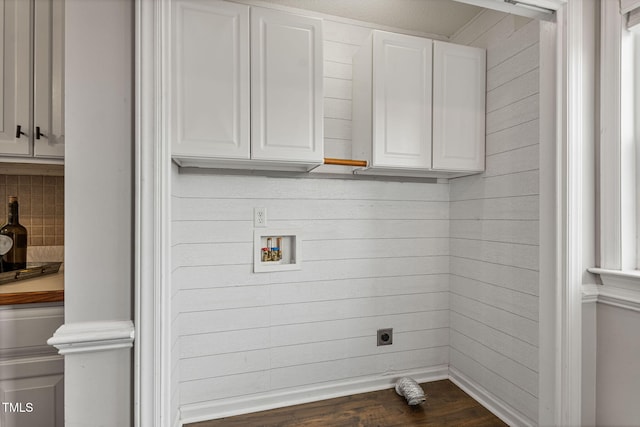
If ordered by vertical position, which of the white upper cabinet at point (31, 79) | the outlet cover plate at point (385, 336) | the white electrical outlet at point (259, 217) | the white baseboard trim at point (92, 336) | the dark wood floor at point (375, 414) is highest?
→ the white upper cabinet at point (31, 79)

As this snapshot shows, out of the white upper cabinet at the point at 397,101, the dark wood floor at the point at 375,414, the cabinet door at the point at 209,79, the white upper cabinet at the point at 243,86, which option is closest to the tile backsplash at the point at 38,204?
the white upper cabinet at the point at 243,86

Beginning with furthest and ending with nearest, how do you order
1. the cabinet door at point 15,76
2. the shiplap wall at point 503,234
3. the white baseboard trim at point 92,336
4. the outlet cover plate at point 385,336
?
the outlet cover plate at point 385,336 < the shiplap wall at point 503,234 < the cabinet door at point 15,76 < the white baseboard trim at point 92,336

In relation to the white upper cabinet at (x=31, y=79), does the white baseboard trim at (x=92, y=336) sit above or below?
below

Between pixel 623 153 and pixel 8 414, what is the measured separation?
2829mm

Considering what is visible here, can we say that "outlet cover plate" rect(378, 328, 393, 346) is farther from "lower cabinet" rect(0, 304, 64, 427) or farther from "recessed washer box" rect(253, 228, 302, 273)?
"lower cabinet" rect(0, 304, 64, 427)

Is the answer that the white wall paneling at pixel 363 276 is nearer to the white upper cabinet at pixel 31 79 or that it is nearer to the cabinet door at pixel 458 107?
the cabinet door at pixel 458 107

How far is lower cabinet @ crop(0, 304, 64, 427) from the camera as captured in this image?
1451mm

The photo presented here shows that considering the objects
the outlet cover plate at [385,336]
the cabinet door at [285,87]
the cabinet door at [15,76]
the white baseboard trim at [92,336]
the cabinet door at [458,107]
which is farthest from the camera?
the outlet cover plate at [385,336]

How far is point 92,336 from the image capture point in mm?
1021

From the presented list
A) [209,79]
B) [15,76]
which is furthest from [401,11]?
[15,76]

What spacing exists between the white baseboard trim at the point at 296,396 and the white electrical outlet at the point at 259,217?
105 cm

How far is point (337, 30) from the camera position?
227cm

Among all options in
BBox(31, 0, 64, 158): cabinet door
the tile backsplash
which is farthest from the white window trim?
the tile backsplash

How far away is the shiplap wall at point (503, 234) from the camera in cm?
185
